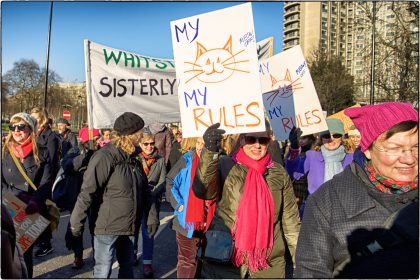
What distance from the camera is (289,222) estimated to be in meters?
2.87

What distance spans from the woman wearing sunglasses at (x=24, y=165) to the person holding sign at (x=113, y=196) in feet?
1.93

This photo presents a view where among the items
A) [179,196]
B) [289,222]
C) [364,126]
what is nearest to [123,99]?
[179,196]

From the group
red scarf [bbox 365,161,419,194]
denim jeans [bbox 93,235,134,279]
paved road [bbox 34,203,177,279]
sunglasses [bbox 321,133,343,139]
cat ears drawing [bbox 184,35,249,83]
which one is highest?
cat ears drawing [bbox 184,35,249,83]

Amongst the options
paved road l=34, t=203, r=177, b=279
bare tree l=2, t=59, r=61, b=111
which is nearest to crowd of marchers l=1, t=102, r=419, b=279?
paved road l=34, t=203, r=177, b=279

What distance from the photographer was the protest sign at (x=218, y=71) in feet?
9.38

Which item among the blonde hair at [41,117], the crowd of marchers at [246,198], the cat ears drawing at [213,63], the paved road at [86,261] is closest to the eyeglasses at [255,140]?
the crowd of marchers at [246,198]

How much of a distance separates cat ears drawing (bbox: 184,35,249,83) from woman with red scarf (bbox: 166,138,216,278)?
109 cm

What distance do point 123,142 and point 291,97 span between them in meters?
2.30

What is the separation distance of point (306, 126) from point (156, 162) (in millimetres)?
1805

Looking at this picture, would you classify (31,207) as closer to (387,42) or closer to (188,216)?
(188,216)

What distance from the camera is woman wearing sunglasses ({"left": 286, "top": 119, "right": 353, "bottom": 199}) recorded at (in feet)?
16.2

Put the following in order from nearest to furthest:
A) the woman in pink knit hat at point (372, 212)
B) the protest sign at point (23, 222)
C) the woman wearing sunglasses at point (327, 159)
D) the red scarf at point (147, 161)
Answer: the woman in pink knit hat at point (372, 212) → the protest sign at point (23, 222) → the red scarf at point (147, 161) → the woman wearing sunglasses at point (327, 159)

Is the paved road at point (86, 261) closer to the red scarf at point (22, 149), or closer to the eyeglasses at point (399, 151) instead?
the red scarf at point (22, 149)

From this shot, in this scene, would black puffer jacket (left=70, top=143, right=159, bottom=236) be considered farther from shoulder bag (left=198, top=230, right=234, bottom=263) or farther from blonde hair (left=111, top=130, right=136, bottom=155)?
shoulder bag (left=198, top=230, right=234, bottom=263)
